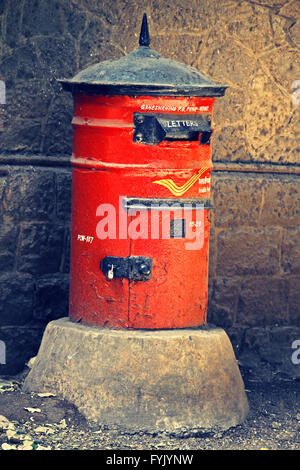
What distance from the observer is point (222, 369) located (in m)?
4.31

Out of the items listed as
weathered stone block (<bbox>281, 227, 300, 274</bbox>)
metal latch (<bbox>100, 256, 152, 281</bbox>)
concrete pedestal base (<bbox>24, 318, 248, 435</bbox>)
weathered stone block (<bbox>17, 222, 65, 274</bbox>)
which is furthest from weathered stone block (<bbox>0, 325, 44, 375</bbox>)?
weathered stone block (<bbox>281, 227, 300, 274</bbox>)

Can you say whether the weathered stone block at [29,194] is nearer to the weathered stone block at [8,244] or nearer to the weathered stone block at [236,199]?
the weathered stone block at [8,244]

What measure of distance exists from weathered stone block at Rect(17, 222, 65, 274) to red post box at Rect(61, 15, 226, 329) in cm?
52

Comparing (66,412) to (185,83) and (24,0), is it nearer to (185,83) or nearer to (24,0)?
(185,83)

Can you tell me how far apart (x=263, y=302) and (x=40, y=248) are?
140 cm

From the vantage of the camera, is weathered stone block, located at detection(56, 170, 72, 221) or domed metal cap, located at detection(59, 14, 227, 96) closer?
domed metal cap, located at detection(59, 14, 227, 96)

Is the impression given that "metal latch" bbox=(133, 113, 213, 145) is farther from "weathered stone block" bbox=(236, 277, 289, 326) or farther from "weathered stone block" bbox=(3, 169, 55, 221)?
"weathered stone block" bbox=(236, 277, 289, 326)

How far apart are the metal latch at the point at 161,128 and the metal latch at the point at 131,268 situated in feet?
1.86

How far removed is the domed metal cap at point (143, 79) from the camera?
13.4ft

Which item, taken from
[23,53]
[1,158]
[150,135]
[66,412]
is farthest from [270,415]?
[23,53]

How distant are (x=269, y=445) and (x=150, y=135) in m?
1.58

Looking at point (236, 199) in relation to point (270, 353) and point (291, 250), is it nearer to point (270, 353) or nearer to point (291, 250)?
point (291, 250)

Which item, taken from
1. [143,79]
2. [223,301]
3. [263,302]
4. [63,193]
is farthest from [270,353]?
[143,79]

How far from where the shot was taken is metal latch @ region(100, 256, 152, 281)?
13.8 feet
